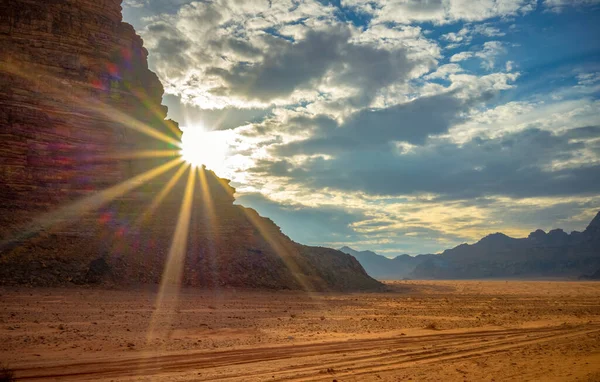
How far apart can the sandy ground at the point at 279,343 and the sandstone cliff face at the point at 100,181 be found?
11.3 meters

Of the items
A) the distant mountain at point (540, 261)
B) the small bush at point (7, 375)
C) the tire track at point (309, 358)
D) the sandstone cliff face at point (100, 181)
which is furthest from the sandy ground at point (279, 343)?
the distant mountain at point (540, 261)

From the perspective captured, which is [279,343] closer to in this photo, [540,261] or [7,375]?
[7,375]

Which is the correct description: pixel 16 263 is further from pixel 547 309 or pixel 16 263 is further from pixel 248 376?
pixel 547 309

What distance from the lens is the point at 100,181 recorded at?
155ft

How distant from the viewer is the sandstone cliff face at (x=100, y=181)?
123ft

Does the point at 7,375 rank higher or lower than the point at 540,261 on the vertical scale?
lower

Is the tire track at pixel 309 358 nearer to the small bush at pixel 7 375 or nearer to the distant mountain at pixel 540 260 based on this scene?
the small bush at pixel 7 375

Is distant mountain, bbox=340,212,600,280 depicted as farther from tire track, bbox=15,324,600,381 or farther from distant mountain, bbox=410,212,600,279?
tire track, bbox=15,324,600,381

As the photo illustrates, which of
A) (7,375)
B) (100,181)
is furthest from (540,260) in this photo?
(7,375)

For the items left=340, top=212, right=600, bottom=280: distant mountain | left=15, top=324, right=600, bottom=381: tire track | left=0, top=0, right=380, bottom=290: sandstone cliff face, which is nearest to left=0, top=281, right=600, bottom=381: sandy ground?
left=15, top=324, right=600, bottom=381: tire track

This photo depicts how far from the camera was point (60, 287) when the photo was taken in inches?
1206

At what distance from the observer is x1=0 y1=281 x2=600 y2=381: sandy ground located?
10.8 m

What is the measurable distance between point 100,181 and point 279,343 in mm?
38702

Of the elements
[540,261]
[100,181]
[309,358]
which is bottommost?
[309,358]
